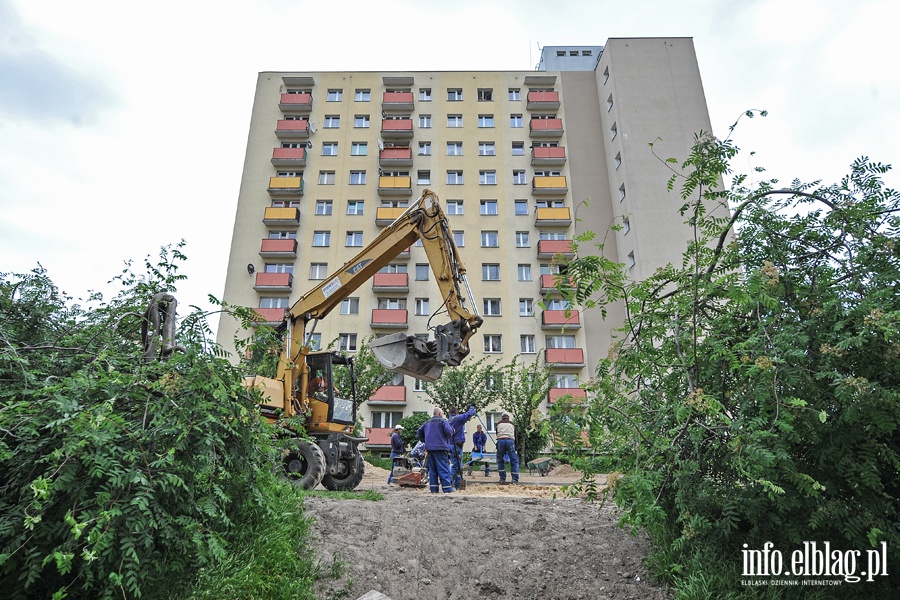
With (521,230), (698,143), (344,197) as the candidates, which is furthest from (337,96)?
(698,143)

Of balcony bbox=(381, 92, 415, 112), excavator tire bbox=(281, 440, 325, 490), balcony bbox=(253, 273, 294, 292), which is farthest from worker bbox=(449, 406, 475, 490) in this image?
balcony bbox=(381, 92, 415, 112)

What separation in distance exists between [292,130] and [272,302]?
1258 cm

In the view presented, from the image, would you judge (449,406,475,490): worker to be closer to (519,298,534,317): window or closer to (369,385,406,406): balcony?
(369,385,406,406): balcony

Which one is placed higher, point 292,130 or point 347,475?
point 292,130

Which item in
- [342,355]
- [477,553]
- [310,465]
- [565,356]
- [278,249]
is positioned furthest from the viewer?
[278,249]

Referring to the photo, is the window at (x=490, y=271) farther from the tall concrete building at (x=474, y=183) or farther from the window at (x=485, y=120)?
the window at (x=485, y=120)

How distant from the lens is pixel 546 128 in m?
38.9

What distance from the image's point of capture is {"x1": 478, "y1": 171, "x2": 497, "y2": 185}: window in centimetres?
3809

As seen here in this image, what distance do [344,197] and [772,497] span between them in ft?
117

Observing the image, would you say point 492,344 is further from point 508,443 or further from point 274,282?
point 508,443

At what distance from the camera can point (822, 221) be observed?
16.8ft

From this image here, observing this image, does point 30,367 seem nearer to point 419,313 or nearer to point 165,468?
point 165,468

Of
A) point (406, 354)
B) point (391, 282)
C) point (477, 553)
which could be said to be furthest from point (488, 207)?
point (477, 553)

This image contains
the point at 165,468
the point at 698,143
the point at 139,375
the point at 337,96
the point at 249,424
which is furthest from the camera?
the point at 337,96
